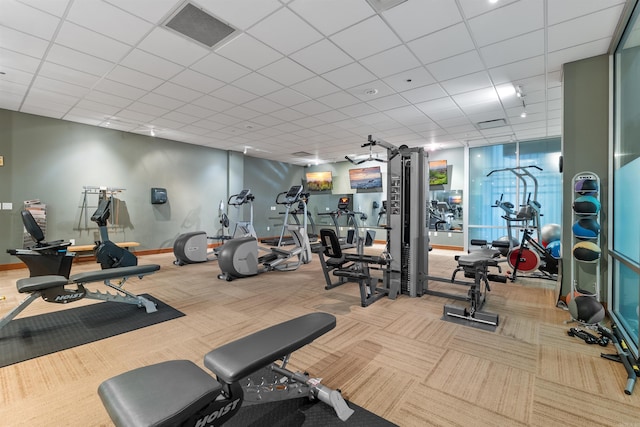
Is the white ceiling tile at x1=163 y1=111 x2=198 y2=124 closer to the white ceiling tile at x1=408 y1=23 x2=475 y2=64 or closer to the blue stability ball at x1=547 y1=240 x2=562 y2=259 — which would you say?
the white ceiling tile at x1=408 y1=23 x2=475 y2=64

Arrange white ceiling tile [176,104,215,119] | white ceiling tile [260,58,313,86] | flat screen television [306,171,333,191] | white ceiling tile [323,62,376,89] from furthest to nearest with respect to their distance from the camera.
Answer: flat screen television [306,171,333,191] < white ceiling tile [176,104,215,119] < white ceiling tile [323,62,376,89] < white ceiling tile [260,58,313,86]

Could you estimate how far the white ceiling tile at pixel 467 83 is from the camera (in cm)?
426

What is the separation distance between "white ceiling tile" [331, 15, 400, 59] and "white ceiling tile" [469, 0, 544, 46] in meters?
0.86

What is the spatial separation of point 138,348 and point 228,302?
1366 millimetres

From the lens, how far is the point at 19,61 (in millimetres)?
3854

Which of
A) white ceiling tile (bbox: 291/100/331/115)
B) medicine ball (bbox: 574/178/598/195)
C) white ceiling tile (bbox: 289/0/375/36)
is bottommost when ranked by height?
medicine ball (bbox: 574/178/598/195)

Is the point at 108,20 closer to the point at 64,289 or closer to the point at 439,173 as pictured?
the point at 64,289

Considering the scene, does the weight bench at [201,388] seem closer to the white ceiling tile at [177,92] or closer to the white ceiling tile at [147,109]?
the white ceiling tile at [177,92]

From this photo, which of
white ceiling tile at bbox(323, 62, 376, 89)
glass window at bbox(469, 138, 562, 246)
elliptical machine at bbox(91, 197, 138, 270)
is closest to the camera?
white ceiling tile at bbox(323, 62, 376, 89)

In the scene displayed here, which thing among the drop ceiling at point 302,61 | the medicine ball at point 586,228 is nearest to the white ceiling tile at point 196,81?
the drop ceiling at point 302,61

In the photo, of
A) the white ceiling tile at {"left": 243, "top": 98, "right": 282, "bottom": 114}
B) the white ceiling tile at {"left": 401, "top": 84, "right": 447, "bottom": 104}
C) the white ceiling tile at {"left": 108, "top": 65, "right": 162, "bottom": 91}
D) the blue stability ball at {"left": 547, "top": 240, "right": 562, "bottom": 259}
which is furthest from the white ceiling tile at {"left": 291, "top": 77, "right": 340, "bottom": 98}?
the blue stability ball at {"left": 547, "top": 240, "right": 562, "bottom": 259}

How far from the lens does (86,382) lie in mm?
2121

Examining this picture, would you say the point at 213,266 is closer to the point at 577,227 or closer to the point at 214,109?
the point at 214,109

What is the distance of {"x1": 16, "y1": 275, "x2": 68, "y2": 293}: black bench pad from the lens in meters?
2.71
